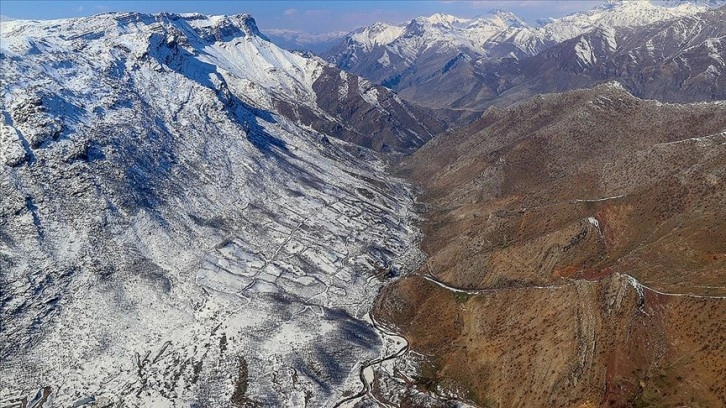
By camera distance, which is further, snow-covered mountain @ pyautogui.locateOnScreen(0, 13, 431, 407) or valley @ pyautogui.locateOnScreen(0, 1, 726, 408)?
snow-covered mountain @ pyautogui.locateOnScreen(0, 13, 431, 407)

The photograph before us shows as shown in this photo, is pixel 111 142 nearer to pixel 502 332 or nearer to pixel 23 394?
pixel 23 394

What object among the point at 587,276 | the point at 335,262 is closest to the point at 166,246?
the point at 335,262

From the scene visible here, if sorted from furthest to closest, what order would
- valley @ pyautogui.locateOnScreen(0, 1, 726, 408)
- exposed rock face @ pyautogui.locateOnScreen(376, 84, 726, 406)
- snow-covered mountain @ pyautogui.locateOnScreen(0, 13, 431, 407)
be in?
snow-covered mountain @ pyautogui.locateOnScreen(0, 13, 431, 407) → valley @ pyautogui.locateOnScreen(0, 1, 726, 408) → exposed rock face @ pyautogui.locateOnScreen(376, 84, 726, 406)

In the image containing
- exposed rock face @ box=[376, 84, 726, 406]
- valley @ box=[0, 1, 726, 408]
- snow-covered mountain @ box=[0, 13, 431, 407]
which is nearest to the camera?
exposed rock face @ box=[376, 84, 726, 406]

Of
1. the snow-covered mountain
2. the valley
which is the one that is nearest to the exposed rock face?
the valley

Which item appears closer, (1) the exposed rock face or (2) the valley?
(1) the exposed rock face

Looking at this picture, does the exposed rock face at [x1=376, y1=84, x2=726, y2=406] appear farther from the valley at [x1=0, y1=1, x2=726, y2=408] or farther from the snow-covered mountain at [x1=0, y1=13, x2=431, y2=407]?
the snow-covered mountain at [x1=0, y1=13, x2=431, y2=407]
